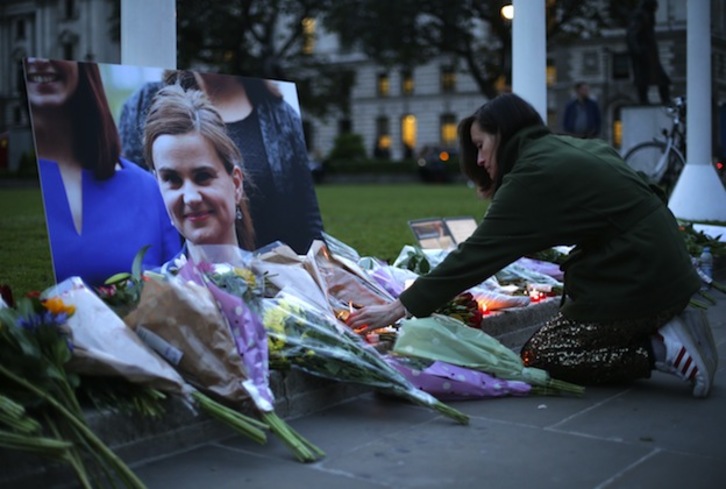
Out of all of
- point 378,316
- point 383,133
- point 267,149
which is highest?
point 383,133

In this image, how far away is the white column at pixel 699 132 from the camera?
1191 centimetres

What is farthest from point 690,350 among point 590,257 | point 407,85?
point 407,85

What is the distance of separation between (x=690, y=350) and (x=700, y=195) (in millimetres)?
8277

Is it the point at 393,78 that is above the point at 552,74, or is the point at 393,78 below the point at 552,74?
above

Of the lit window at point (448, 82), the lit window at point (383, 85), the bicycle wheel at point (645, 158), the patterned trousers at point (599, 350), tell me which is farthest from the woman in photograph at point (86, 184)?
the lit window at point (383, 85)

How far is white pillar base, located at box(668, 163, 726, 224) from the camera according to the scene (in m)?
11.9

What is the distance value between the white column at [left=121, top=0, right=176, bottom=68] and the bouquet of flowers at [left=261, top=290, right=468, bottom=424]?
2.37 metres

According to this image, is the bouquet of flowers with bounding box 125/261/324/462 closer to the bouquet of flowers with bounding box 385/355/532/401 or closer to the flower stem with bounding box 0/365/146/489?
the flower stem with bounding box 0/365/146/489

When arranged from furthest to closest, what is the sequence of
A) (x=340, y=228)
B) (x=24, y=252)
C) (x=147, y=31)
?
1. (x=340, y=228)
2. (x=24, y=252)
3. (x=147, y=31)

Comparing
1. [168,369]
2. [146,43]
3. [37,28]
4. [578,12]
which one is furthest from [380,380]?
[37,28]

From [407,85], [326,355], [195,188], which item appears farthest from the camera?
[407,85]

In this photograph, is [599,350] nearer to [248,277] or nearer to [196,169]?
[248,277]

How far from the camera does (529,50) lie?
8164mm

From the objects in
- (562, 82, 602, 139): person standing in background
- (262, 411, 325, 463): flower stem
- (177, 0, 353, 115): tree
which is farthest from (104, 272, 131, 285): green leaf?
(177, 0, 353, 115): tree
